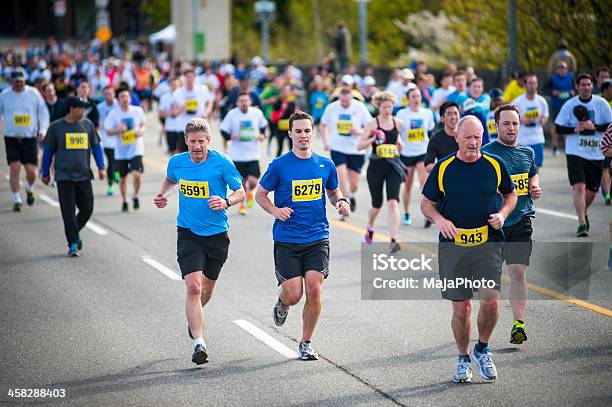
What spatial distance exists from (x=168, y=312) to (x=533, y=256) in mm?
4883

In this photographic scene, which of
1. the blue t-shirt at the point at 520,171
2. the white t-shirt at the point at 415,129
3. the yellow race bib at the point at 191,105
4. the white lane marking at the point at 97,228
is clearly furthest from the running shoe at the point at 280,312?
the yellow race bib at the point at 191,105

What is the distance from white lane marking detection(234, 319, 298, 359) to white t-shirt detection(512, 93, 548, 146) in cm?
818

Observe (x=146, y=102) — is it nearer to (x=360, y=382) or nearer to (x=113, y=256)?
(x=113, y=256)

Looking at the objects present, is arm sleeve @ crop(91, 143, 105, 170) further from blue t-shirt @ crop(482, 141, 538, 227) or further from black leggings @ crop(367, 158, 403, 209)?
blue t-shirt @ crop(482, 141, 538, 227)

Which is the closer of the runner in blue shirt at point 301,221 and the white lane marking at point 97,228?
the runner in blue shirt at point 301,221

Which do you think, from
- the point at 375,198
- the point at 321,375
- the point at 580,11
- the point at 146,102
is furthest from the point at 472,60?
the point at 321,375

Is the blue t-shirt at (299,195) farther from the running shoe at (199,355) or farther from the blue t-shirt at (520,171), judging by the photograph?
the blue t-shirt at (520,171)

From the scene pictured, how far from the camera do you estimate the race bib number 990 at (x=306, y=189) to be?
9.32 m

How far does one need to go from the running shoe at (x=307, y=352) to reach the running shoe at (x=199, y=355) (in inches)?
32.1

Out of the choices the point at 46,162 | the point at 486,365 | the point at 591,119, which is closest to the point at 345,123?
the point at 591,119

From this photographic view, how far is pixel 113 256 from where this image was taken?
14.6 meters

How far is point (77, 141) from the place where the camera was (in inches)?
564

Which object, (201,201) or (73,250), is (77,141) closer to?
(73,250)

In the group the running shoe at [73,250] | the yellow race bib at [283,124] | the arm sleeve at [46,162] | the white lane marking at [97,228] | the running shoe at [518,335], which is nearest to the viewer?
the running shoe at [518,335]
